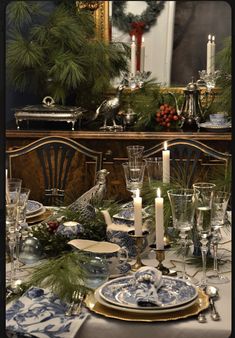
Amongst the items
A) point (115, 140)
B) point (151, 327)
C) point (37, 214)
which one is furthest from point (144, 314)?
point (115, 140)

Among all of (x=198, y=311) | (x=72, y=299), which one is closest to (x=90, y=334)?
(x=72, y=299)

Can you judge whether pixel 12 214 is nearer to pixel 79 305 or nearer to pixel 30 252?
pixel 30 252

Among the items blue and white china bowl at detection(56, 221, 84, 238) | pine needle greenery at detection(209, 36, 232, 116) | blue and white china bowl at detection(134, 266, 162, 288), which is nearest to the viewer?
blue and white china bowl at detection(134, 266, 162, 288)

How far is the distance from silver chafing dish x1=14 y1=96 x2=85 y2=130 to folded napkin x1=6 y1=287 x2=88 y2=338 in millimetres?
2324

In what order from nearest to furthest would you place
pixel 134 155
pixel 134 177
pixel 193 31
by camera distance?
1. pixel 134 177
2. pixel 134 155
3. pixel 193 31

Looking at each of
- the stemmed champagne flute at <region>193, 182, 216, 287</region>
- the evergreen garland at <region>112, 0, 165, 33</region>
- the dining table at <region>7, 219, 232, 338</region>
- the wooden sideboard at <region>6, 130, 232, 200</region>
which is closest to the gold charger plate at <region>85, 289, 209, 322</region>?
the dining table at <region>7, 219, 232, 338</region>

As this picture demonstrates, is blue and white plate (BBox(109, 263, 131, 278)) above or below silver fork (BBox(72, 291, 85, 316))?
above

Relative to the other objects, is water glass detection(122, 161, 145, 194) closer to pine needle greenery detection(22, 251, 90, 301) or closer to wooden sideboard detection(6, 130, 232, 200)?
pine needle greenery detection(22, 251, 90, 301)

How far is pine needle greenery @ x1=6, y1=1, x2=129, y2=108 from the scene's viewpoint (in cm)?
412

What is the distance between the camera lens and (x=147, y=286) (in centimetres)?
176

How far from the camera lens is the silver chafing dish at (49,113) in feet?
13.3

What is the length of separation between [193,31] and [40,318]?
311 cm

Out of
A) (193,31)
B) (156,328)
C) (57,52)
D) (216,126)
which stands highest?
(193,31)

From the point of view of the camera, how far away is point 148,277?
5.82 ft
